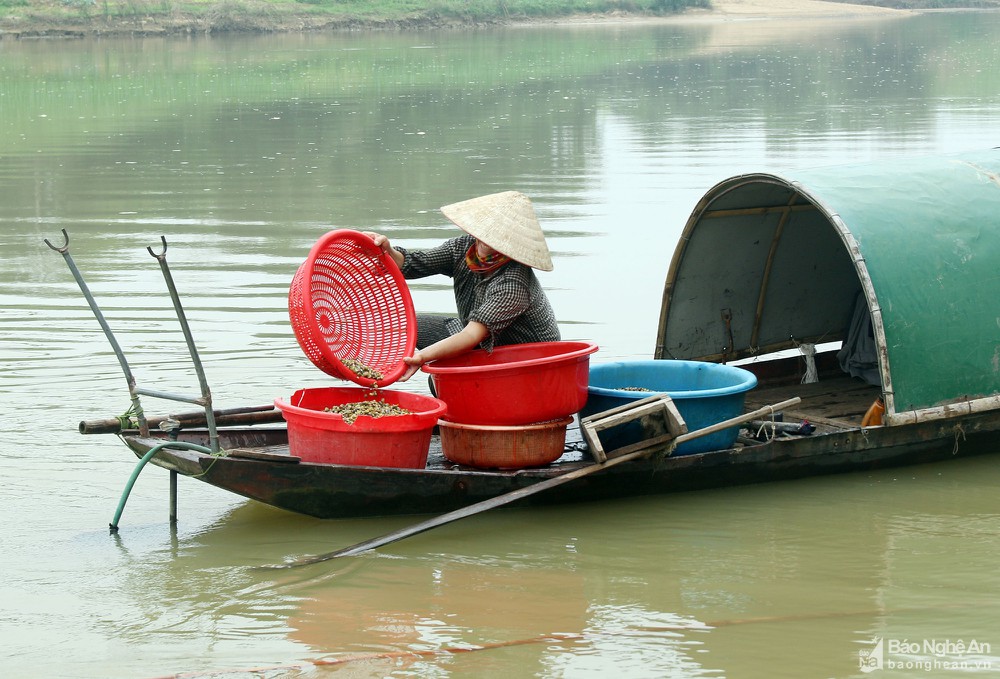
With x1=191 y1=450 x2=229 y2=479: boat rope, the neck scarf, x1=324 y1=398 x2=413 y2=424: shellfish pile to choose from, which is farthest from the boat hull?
the neck scarf

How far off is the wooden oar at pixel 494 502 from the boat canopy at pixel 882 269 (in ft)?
2.79

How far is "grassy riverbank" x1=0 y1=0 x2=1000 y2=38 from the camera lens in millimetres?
39656

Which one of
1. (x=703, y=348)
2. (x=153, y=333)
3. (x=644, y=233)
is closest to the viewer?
(x=703, y=348)

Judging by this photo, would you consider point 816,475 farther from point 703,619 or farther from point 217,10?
point 217,10

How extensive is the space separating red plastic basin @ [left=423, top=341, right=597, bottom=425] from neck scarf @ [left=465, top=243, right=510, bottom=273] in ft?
1.55

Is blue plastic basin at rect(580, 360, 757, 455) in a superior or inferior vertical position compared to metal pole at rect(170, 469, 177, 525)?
superior

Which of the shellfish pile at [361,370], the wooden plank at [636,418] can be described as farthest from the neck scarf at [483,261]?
the wooden plank at [636,418]

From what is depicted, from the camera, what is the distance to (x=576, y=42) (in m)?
41.1

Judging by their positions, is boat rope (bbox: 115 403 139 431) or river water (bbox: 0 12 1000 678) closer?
river water (bbox: 0 12 1000 678)

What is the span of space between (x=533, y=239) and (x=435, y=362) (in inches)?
28.2

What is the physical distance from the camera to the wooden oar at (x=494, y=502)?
17.1 ft

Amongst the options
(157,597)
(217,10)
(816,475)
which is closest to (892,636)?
(816,475)

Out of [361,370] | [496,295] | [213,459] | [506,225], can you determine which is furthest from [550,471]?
[213,459]

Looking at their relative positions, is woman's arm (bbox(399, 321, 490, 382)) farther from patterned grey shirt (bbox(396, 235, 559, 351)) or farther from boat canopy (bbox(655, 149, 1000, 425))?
boat canopy (bbox(655, 149, 1000, 425))
